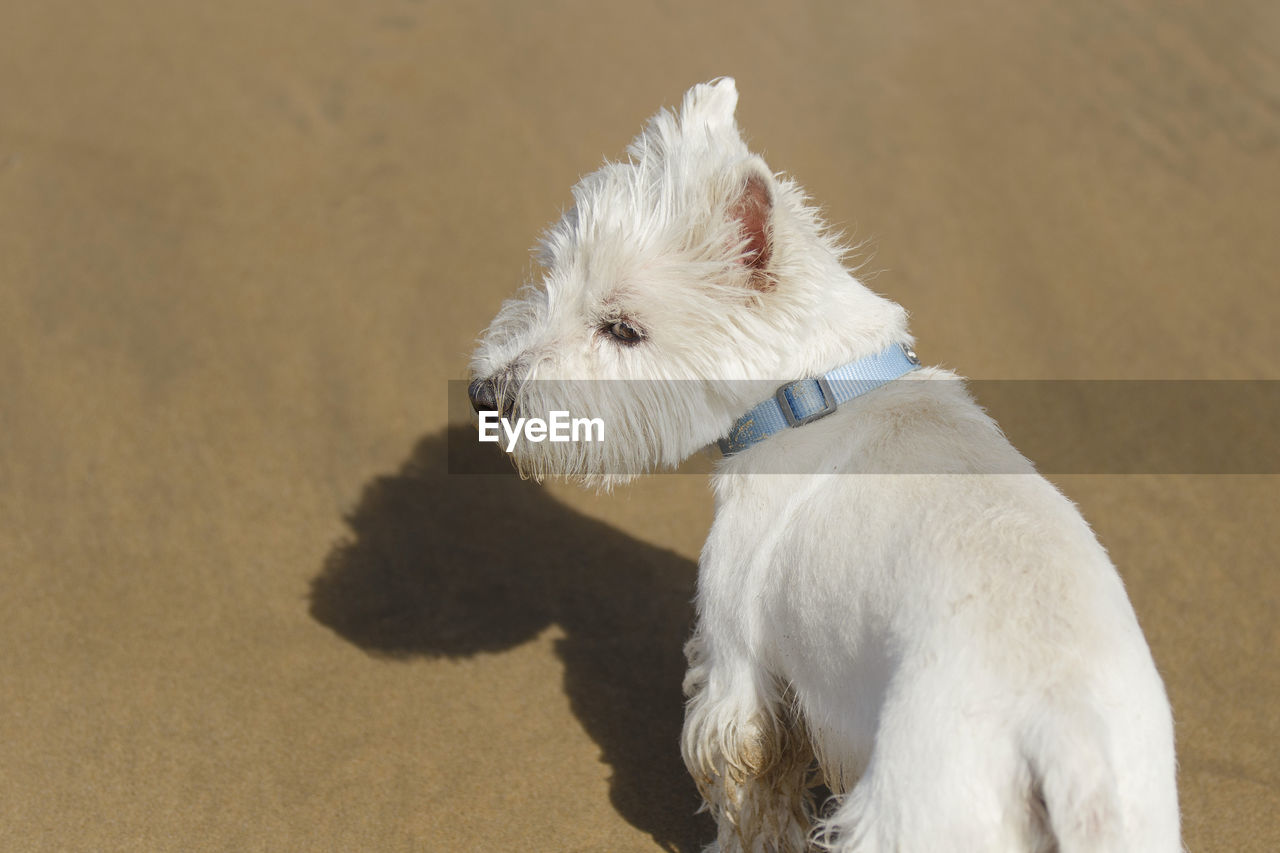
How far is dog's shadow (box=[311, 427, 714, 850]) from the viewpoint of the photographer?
3398 mm

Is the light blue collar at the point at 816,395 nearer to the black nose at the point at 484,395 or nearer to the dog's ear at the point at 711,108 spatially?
the black nose at the point at 484,395

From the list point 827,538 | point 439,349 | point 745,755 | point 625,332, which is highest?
point 439,349

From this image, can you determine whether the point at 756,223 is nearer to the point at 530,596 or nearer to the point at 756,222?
the point at 756,222

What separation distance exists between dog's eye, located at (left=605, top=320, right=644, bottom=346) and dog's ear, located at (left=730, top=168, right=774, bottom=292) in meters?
0.31

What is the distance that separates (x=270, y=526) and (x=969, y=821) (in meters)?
3.50

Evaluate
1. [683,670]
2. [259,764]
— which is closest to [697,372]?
[683,670]

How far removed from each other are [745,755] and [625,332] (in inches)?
44.2

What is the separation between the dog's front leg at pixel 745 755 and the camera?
7.79 ft

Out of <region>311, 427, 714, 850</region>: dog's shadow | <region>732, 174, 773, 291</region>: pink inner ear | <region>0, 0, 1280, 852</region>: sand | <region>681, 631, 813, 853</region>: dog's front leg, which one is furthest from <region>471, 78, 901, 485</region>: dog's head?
<region>311, 427, 714, 850</region>: dog's shadow

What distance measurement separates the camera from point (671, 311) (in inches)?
93.2

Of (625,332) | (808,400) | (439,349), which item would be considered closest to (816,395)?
(808,400)

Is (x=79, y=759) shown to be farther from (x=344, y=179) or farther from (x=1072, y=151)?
(x=1072, y=151)

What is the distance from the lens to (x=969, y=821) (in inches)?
65.3

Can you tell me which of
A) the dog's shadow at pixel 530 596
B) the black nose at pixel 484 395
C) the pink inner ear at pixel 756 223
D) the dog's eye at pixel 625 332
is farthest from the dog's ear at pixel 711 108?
the dog's shadow at pixel 530 596
